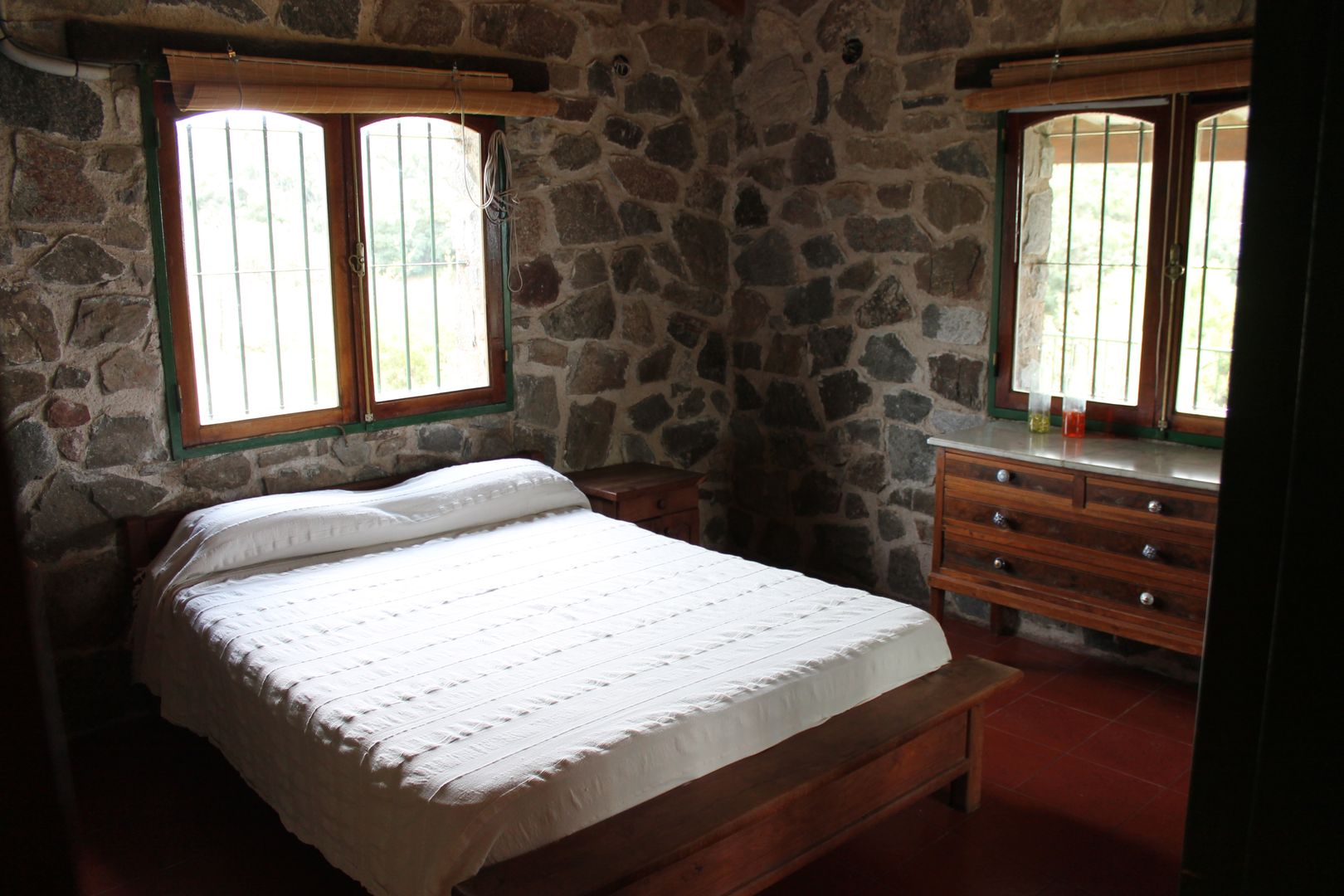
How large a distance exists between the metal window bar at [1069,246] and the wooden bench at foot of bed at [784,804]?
153cm

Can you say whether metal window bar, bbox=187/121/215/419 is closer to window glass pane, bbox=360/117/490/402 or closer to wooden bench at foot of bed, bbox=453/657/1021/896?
window glass pane, bbox=360/117/490/402

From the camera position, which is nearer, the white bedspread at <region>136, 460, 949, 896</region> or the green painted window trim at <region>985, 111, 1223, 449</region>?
the white bedspread at <region>136, 460, 949, 896</region>

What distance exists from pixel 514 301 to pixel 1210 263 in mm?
2567

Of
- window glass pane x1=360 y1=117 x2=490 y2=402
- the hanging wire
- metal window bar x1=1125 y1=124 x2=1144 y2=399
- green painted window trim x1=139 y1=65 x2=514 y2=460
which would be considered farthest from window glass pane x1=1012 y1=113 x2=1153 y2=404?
green painted window trim x1=139 y1=65 x2=514 y2=460

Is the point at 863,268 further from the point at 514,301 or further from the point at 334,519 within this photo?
the point at 334,519

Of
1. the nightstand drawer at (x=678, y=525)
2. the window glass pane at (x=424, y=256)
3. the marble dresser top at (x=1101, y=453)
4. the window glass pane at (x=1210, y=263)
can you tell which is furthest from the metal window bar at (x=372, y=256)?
the window glass pane at (x=1210, y=263)

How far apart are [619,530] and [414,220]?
1.42 metres

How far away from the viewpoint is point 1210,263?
3.80 meters

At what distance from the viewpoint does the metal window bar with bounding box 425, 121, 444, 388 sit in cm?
418

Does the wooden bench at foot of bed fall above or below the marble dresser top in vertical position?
below

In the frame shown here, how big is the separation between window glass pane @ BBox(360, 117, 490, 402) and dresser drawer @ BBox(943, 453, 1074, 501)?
1.86m

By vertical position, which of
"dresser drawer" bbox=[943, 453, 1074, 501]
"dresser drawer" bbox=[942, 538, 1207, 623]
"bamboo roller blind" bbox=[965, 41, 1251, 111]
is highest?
"bamboo roller blind" bbox=[965, 41, 1251, 111]

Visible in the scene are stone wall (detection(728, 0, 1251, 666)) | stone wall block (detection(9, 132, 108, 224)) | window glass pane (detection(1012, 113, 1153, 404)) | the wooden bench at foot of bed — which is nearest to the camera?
the wooden bench at foot of bed


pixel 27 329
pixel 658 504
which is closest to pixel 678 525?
pixel 658 504
